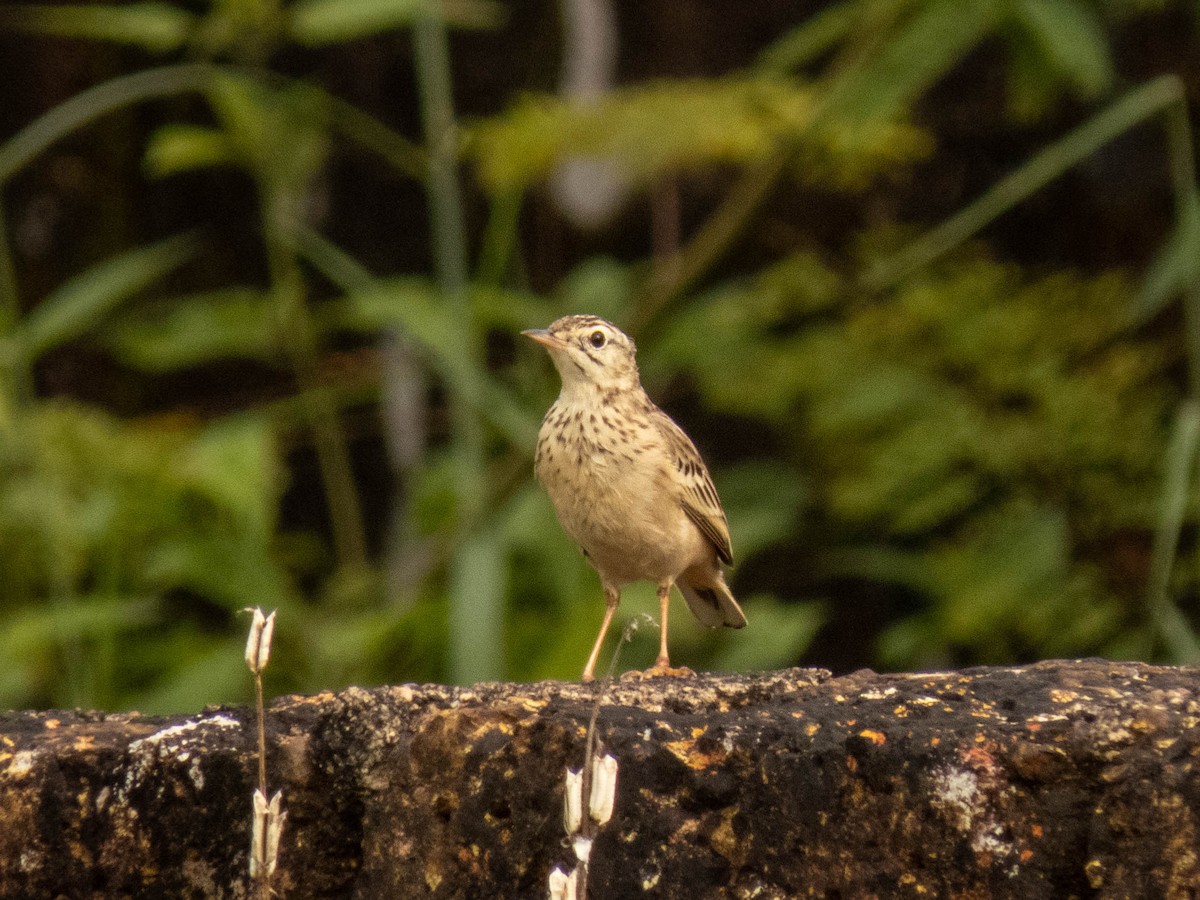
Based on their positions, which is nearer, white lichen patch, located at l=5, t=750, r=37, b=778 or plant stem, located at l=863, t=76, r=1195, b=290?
white lichen patch, located at l=5, t=750, r=37, b=778

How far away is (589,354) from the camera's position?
4.95 metres

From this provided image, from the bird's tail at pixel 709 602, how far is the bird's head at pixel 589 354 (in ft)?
2.12

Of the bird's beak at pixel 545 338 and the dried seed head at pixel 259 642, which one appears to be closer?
the dried seed head at pixel 259 642

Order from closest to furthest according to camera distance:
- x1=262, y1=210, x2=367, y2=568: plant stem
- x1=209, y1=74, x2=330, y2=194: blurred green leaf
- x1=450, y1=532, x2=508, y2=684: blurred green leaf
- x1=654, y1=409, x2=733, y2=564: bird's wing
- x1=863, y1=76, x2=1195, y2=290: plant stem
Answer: x1=654, y1=409, x2=733, y2=564: bird's wing < x1=450, y1=532, x2=508, y2=684: blurred green leaf < x1=863, y1=76, x2=1195, y2=290: plant stem < x1=209, y1=74, x2=330, y2=194: blurred green leaf < x1=262, y1=210, x2=367, y2=568: plant stem

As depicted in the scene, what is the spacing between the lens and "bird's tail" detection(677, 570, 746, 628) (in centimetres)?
522

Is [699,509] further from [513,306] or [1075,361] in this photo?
[1075,361]

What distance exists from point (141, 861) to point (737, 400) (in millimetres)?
4986

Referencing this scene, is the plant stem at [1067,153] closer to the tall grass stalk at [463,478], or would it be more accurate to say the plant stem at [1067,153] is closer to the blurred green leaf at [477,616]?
the tall grass stalk at [463,478]

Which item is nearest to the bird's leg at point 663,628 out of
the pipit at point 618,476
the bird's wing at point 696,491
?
the pipit at point 618,476

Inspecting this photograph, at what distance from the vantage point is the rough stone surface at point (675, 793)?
7.88 feet

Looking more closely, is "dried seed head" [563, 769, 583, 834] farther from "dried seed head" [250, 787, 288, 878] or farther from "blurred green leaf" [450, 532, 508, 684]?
"blurred green leaf" [450, 532, 508, 684]

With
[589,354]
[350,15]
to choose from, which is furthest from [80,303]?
[589,354]

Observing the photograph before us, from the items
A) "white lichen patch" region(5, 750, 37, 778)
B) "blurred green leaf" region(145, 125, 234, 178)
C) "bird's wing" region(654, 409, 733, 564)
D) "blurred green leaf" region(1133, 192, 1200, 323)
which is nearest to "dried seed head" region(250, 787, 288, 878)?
"white lichen patch" region(5, 750, 37, 778)

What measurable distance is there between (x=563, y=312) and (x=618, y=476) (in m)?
2.25
